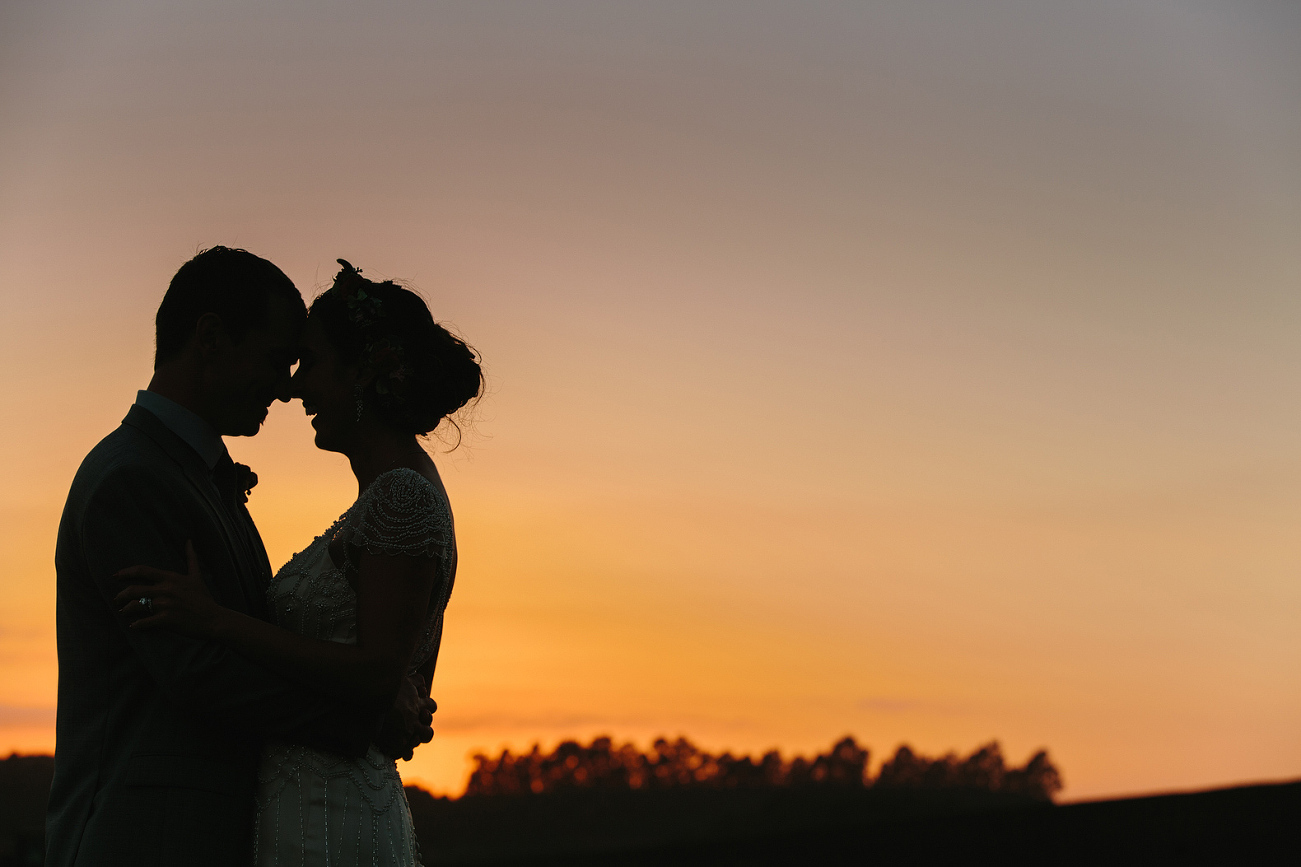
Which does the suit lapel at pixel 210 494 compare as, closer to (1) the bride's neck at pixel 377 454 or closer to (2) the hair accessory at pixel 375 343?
(1) the bride's neck at pixel 377 454

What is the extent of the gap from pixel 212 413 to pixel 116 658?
84 cm

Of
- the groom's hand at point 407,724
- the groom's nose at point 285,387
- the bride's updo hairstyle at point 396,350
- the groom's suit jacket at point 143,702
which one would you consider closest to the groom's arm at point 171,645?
the groom's suit jacket at point 143,702

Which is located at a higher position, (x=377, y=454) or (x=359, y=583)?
(x=377, y=454)

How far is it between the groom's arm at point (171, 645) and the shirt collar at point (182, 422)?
0.88ft

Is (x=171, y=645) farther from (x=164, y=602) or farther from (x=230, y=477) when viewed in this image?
(x=230, y=477)

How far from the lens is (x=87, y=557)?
9.89 feet

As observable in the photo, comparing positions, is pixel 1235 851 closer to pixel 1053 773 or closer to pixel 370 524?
pixel 370 524

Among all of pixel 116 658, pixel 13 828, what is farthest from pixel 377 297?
pixel 13 828

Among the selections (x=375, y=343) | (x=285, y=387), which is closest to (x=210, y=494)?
(x=285, y=387)

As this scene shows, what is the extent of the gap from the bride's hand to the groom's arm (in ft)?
0.13

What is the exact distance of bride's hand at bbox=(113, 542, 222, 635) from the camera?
2.92 metres

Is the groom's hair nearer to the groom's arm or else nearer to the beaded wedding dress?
the groom's arm

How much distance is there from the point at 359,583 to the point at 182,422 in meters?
0.77

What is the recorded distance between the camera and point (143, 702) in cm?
303
